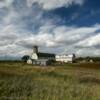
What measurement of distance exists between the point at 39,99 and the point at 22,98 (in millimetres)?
745

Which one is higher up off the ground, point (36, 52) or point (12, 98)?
point (36, 52)

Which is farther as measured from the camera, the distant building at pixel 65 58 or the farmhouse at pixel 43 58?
the distant building at pixel 65 58

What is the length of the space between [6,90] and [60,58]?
136378 millimetres

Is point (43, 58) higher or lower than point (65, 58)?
lower

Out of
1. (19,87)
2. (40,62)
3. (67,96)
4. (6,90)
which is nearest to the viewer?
(67,96)

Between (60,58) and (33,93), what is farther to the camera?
(60,58)

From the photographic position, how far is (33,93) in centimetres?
1099

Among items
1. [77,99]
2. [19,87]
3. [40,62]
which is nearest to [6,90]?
[19,87]

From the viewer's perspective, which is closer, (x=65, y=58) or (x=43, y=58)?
(x=43, y=58)

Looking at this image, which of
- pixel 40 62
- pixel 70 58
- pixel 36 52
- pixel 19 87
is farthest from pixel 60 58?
pixel 19 87

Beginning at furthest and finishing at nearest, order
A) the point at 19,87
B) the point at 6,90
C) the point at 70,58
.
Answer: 1. the point at 70,58
2. the point at 19,87
3. the point at 6,90

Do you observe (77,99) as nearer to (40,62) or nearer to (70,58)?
(40,62)

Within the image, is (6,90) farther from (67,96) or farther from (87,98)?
(87,98)

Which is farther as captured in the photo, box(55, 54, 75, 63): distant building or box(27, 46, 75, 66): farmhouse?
box(55, 54, 75, 63): distant building
